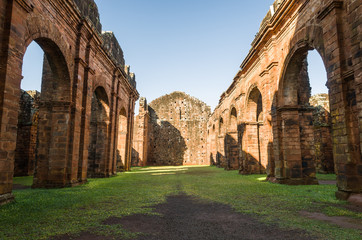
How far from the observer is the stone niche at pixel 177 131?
28.2 m

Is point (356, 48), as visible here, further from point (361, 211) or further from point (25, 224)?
point (25, 224)

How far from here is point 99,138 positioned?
12.5 m

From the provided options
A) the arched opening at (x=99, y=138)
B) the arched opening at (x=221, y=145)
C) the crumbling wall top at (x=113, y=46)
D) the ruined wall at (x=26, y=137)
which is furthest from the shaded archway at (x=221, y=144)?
the ruined wall at (x=26, y=137)

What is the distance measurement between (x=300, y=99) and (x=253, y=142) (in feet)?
14.4

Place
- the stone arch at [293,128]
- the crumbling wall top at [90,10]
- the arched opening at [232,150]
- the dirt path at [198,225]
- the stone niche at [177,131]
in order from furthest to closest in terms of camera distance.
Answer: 1. the stone niche at [177,131]
2. the arched opening at [232,150]
3. the crumbling wall top at [90,10]
4. the stone arch at [293,128]
5. the dirt path at [198,225]

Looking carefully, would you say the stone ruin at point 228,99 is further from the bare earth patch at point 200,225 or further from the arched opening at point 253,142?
the bare earth patch at point 200,225

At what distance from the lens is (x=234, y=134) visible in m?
17.0

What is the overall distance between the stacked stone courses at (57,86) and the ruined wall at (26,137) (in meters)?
4.97

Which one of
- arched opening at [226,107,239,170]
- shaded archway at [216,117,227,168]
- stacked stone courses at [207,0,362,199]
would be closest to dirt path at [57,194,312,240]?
stacked stone courses at [207,0,362,199]

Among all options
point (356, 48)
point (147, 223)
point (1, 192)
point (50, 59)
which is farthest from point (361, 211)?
point (50, 59)

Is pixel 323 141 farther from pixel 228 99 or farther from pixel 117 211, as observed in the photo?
pixel 117 211

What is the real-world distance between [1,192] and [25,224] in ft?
5.71

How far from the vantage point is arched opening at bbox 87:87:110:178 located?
40.0ft

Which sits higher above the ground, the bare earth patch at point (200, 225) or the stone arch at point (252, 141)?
the stone arch at point (252, 141)
